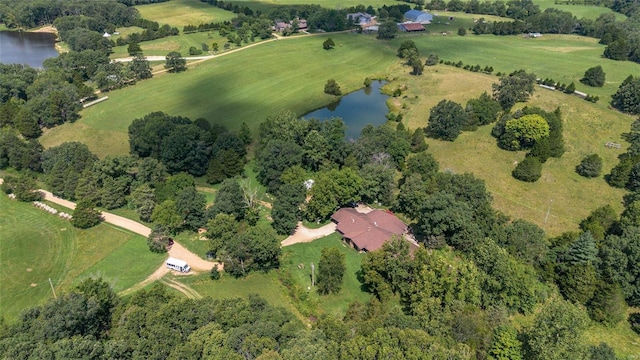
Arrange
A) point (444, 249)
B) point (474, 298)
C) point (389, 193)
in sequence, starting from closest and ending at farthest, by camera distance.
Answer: point (474, 298) < point (444, 249) < point (389, 193)

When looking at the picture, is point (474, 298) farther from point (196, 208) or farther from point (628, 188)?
point (628, 188)

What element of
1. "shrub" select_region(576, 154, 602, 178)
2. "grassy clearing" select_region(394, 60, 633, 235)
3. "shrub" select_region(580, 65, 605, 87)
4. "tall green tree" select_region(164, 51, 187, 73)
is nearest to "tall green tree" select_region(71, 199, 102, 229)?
"grassy clearing" select_region(394, 60, 633, 235)

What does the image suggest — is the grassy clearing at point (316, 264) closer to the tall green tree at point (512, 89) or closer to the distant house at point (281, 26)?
the tall green tree at point (512, 89)

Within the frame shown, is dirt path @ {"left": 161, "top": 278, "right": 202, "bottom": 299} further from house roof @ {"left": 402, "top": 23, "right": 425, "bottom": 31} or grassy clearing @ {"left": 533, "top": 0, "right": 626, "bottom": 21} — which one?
grassy clearing @ {"left": 533, "top": 0, "right": 626, "bottom": 21}

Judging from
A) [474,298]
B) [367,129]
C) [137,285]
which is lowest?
[137,285]

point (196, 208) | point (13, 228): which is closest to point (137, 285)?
point (196, 208)

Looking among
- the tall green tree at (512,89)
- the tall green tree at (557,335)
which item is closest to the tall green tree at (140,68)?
the tall green tree at (512,89)

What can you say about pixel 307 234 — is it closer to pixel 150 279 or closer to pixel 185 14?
pixel 150 279
